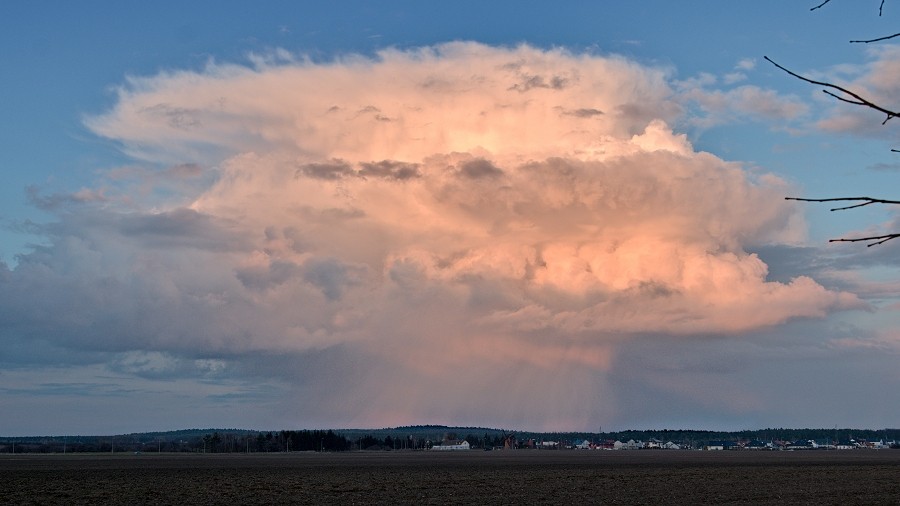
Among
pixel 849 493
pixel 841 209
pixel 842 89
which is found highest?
pixel 842 89

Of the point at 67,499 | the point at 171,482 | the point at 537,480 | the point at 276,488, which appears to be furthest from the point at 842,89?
the point at 171,482

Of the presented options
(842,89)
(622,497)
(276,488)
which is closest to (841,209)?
(842,89)

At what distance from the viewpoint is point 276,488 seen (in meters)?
62.8

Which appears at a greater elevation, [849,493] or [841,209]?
[841,209]

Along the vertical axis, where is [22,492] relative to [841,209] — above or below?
below

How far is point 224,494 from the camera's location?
186 feet

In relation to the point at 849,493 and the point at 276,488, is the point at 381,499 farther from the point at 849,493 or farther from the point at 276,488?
the point at 849,493

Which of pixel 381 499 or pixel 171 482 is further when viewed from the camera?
pixel 171 482

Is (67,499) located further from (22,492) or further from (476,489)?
(476,489)

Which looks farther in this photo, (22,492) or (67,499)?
(22,492)

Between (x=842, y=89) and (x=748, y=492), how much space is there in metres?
57.3

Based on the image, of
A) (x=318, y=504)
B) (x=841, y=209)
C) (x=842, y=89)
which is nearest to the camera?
(x=842, y=89)

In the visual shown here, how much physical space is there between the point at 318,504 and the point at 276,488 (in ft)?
52.9

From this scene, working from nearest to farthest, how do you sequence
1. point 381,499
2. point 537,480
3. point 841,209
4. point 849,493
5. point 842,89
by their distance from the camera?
point 842,89, point 841,209, point 381,499, point 849,493, point 537,480
